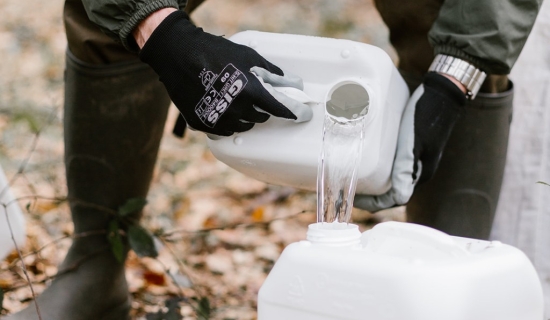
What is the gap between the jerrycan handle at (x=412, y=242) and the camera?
0.99 m

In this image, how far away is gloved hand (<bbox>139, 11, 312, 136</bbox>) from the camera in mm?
1238

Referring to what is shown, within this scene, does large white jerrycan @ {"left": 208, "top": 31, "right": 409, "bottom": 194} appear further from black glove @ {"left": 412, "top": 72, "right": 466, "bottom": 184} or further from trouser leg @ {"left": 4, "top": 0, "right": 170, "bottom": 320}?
trouser leg @ {"left": 4, "top": 0, "right": 170, "bottom": 320}

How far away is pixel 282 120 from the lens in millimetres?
1279

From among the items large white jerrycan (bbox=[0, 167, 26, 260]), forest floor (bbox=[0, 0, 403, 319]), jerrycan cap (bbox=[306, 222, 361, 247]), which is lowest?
forest floor (bbox=[0, 0, 403, 319])

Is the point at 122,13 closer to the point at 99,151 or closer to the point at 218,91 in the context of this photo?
the point at 218,91

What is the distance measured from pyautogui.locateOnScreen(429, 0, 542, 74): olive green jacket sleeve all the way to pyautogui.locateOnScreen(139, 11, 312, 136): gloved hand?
0.34m

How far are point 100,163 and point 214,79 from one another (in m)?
0.56

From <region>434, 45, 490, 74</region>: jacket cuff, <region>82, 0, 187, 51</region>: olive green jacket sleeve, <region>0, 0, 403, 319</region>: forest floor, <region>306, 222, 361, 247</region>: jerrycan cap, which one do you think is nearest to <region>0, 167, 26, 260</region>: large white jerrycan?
<region>0, 0, 403, 319</region>: forest floor

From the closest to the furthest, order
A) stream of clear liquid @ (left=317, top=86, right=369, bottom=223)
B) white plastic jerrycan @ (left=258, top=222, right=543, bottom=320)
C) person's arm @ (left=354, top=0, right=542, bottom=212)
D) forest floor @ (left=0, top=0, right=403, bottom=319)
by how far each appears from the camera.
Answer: white plastic jerrycan @ (left=258, top=222, right=543, bottom=320), stream of clear liquid @ (left=317, top=86, right=369, bottom=223), person's arm @ (left=354, top=0, right=542, bottom=212), forest floor @ (left=0, top=0, right=403, bottom=319)

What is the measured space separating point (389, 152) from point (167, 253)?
1195mm

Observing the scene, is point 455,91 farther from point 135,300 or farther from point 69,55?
point 135,300

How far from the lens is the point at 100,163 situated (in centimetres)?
170

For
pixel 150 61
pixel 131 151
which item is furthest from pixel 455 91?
pixel 131 151

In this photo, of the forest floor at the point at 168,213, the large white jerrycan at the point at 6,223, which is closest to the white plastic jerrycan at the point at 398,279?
the forest floor at the point at 168,213
